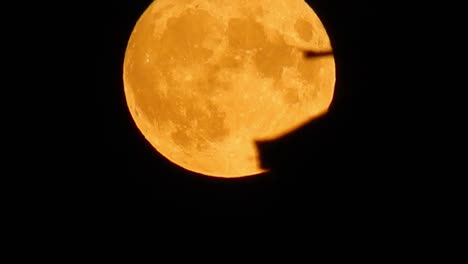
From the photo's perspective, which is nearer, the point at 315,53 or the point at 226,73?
the point at 226,73

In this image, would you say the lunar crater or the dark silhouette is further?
the dark silhouette

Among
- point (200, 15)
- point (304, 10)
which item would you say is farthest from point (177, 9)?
point (304, 10)

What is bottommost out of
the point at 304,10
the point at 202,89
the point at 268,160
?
the point at 268,160

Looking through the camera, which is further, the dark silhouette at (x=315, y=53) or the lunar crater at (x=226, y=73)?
the dark silhouette at (x=315, y=53)

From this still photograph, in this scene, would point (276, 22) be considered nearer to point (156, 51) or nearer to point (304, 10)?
point (304, 10)

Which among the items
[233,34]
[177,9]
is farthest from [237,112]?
[177,9]

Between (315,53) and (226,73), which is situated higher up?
(315,53)

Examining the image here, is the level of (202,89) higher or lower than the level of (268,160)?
higher

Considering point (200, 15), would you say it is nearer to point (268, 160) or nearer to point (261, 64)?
point (261, 64)

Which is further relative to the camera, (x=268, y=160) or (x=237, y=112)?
(x=268, y=160)
